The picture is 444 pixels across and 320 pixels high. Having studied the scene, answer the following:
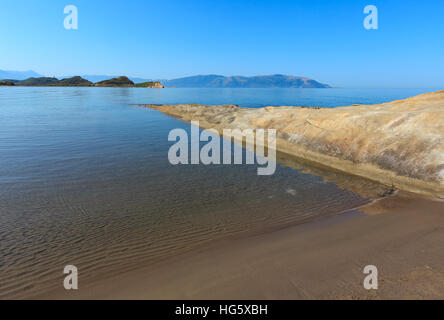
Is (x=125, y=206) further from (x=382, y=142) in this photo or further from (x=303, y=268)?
(x=382, y=142)

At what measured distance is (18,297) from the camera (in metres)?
5.80

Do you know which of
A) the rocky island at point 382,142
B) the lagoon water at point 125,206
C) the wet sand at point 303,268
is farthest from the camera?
the rocky island at point 382,142

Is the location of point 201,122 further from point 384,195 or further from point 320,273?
point 320,273

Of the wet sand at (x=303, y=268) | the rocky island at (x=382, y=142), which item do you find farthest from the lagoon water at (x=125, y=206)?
the rocky island at (x=382, y=142)

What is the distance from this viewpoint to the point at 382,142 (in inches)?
666

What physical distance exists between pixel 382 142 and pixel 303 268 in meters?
14.3

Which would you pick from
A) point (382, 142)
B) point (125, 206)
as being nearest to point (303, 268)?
point (125, 206)

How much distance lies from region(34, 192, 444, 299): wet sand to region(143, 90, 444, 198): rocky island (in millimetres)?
5227

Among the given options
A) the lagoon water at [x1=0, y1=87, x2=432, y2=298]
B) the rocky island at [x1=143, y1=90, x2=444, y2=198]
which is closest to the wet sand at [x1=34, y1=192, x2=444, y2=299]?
the lagoon water at [x1=0, y1=87, x2=432, y2=298]

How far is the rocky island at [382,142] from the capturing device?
13.9m

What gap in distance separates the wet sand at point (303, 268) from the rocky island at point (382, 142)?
17.2ft

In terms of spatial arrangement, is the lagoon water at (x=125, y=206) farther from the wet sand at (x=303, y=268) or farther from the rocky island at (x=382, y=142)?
the rocky island at (x=382, y=142)

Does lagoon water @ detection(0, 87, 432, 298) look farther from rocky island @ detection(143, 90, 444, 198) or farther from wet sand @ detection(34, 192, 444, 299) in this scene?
rocky island @ detection(143, 90, 444, 198)
